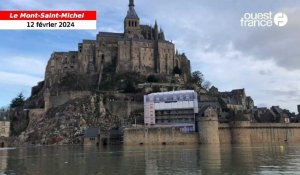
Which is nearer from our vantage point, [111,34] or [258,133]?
[258,133]

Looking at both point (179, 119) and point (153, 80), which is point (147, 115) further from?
point (153, 80)

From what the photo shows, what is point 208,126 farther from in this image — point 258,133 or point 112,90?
point 112,90

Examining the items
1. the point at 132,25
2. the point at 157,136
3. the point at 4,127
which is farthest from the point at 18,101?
the point at 157,136

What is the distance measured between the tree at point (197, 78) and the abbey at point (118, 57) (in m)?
3.64

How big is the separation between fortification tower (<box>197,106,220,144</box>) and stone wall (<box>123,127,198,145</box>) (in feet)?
5.00

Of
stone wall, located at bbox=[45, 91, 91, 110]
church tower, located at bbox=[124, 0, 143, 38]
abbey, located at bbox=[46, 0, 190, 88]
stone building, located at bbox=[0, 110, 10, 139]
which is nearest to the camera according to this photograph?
stone wall, located at bbox=[45, 91, 91, 110]

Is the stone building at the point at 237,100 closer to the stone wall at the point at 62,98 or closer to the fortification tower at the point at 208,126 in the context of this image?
the fortification tower at the point at 208,126

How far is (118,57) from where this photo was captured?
100625 mm

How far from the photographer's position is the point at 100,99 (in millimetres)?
84375

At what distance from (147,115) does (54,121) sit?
60.5 ft

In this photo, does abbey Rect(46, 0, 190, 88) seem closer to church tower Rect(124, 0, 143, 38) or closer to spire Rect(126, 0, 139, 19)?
church tower Rect(124, 0, 143, 38)

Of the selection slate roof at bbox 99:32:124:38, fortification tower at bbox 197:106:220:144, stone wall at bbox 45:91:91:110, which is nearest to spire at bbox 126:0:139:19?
slate roof at bbox 99:32:124:38

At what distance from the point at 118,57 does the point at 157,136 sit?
1447 inches

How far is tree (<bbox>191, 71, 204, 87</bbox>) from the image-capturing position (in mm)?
104050
